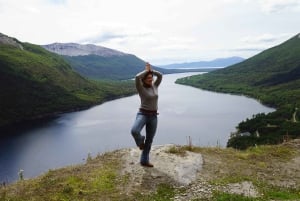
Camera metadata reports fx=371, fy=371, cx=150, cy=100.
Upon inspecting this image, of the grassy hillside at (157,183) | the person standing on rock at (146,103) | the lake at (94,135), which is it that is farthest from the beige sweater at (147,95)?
the lake at (94,135)

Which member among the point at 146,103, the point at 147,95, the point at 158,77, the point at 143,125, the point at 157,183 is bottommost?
the point at 157,183

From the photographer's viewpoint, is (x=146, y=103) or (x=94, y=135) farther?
(x=94, y=135)

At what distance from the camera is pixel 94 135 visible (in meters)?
125

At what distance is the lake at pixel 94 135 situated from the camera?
9462 centimetres

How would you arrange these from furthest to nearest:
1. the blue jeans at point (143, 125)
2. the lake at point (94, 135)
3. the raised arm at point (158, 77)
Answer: the lake at point (94, 135) → the raised arm at point (158, 77) → the blue jeans at point (143, 125)

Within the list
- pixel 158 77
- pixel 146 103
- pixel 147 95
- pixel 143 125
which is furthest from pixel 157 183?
pixel 158 77

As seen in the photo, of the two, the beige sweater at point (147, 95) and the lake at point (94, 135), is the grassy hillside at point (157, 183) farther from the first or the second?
the lake at point (94, 135)

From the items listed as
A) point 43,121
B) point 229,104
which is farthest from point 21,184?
point 229,104

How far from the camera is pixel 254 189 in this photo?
45.5ft

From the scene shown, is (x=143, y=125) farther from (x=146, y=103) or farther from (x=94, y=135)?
(x=94, y=135)

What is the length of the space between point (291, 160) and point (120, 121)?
133241 mm

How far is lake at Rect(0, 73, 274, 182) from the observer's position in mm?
94625

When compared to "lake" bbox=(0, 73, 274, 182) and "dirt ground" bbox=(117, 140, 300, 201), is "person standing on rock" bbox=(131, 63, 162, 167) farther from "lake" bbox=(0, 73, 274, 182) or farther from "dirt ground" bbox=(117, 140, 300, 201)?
"lake" bbox=(0, 73, 274, 182)

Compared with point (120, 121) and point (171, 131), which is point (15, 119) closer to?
point (120, 121)
